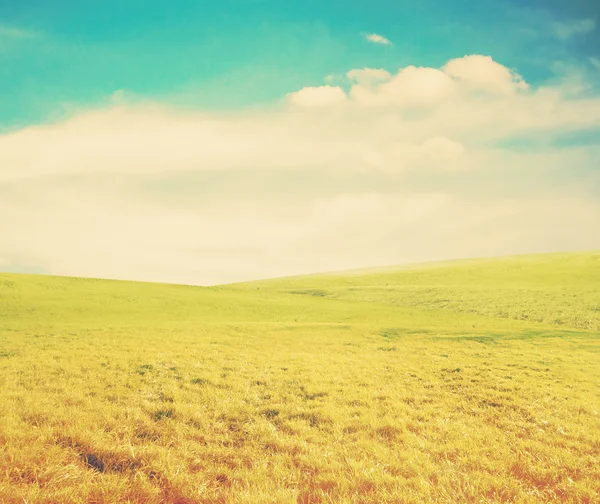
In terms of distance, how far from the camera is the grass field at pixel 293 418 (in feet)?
25.7

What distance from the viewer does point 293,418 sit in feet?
39.9

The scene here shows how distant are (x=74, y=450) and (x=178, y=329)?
28.0 m

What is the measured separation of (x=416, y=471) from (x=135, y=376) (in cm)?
1233

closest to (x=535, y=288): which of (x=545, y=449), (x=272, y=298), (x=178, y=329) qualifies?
(x=272, y=298)

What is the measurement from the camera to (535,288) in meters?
71.1

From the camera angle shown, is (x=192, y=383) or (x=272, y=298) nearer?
(x=192, y=383)

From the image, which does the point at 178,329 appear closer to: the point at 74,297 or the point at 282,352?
the point at 282,352

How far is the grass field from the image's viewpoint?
25.7ft

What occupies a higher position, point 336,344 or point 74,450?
point 74,450

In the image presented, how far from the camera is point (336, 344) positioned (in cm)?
2981

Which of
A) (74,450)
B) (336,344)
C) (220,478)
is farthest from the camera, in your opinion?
(336,344)

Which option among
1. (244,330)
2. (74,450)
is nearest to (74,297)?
(244,330)

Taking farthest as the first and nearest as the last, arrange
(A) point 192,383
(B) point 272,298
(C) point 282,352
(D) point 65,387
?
(B) point 272,298 → (C) point 282,352 → (A) point 192,383 → (D) point 65,387

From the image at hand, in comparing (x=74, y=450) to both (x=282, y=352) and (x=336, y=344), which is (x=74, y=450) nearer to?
(x=282, y=352)
